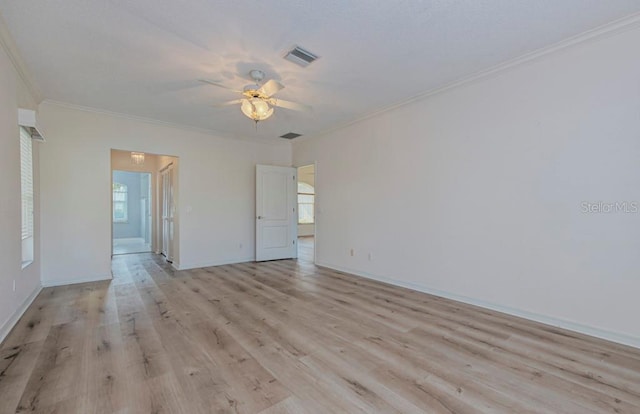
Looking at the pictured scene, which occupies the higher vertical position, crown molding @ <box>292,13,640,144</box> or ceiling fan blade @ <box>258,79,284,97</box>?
crown molding @ <box>292,13,640,144</box>

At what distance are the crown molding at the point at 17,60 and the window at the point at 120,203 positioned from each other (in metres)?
8.02

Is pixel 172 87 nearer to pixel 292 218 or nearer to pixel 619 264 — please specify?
pixel 292 218

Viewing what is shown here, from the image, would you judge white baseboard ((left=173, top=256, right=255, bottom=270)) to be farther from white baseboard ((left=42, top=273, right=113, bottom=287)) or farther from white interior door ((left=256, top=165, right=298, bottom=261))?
white baseboard ((left=42, top=273, right=113, bottom=287))

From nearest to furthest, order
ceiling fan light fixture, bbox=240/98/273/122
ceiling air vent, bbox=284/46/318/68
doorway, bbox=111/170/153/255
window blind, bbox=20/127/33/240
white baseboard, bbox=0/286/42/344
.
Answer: white baseboard, bbox=0/286/42/344 < ceiling air vent, bbox=284/46/318/68 < ceiling fan light fixture, bbox=240/98/273/122 < window blind, bbox=20/127/33/240 < doorway, bbox=111/170/153/255

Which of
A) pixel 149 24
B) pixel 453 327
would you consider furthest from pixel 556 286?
pixel 149 24

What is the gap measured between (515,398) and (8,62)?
5.04 meters

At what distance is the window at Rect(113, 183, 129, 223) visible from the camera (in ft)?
36.0

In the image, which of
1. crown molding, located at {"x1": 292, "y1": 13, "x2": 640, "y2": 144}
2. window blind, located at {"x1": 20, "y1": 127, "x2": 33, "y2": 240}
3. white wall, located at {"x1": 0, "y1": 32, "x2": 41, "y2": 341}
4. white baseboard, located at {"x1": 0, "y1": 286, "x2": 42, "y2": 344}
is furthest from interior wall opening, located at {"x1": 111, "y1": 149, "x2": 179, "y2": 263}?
crown molding, located at {"x1": 292, "y1": 13, "x2": 640, "y2": 144}

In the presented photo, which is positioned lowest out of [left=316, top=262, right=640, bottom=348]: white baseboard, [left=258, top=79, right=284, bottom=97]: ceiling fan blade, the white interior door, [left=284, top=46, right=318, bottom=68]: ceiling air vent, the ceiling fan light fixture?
[left=316, top=262, right=640, bottom=348]: white baseboard

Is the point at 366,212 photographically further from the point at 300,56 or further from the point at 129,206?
the point at 129,206

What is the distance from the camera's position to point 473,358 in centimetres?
226

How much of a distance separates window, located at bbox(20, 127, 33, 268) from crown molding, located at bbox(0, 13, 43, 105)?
0.57 m

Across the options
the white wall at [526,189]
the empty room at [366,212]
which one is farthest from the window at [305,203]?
the white wall at [526,189]

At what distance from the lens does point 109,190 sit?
475cm
